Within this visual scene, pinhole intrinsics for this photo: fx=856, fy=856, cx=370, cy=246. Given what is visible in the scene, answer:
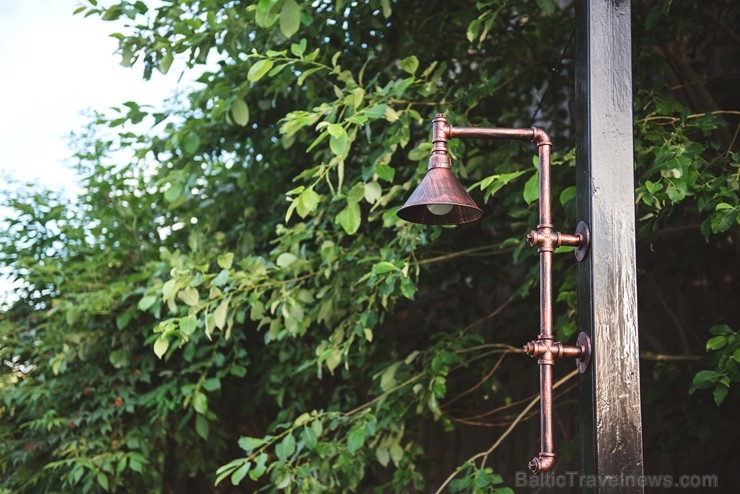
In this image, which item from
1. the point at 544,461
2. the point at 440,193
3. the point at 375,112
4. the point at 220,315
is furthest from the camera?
the point at 220,315

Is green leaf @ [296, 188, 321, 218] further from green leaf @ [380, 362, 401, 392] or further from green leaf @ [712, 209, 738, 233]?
green leaf @ [712, 209, 738, 233]

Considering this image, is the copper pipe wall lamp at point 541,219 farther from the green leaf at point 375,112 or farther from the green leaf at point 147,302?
the green leaf at point 147,302

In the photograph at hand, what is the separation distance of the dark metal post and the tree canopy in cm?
50

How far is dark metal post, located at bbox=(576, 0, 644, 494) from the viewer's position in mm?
1505

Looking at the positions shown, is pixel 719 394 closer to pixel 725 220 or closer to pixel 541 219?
pixel 725 220

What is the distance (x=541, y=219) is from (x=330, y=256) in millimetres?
1204

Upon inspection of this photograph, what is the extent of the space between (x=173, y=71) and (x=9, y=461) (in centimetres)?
174

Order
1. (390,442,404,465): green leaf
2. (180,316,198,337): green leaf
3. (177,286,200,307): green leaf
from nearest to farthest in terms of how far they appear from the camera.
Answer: (180,316,198,337): green leaf < (177,286,200,307): green leaf < (390,442,404,465): green leaf

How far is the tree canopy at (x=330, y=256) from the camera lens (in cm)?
263

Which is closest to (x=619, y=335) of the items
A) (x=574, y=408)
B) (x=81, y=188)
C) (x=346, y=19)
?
(x=346, y=19)

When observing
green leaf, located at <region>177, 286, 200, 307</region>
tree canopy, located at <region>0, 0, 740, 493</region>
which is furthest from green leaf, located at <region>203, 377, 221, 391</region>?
green leaf, located at <region>177, 286, 200, 307</region>

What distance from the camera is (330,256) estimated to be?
2.76m

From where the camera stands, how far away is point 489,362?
3453mm

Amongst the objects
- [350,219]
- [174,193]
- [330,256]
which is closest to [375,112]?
[350,219]
